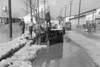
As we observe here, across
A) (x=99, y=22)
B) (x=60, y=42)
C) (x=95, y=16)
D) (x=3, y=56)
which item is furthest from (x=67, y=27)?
(x=3, y=56)

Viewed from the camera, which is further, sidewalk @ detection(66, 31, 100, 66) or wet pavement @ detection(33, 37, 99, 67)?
sidewalk @ detection(66, 31, 100, 66)

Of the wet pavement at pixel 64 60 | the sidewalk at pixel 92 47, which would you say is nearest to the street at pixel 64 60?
the wet pavement at pixel 64 60

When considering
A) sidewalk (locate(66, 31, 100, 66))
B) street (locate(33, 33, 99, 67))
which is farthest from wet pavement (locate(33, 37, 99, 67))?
sidewalk (locate(66, 31, 100, 66))

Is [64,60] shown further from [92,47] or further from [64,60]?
[92,47]

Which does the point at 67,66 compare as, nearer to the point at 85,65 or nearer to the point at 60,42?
the point at 85,65

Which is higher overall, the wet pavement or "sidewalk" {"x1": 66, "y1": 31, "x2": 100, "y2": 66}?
"sidewalk" {"x1": 66, "y1": 31, "x2": 100, "y2": 66}

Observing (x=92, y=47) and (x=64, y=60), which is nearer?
(x=64, y=60)

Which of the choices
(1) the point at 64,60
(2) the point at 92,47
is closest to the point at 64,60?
(1) the point at 64,60

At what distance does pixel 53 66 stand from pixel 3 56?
260 cm

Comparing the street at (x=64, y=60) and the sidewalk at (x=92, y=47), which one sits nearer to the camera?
the street at (x=64, y=60)

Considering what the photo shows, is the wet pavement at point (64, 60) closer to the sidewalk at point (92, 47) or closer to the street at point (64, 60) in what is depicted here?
the street at point (64, 60)

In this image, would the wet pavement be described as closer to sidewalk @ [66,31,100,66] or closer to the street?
the street

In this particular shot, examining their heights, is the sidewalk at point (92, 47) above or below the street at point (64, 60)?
above

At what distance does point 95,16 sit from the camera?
58656 millimetres
